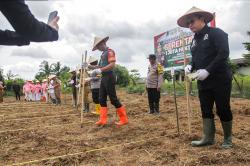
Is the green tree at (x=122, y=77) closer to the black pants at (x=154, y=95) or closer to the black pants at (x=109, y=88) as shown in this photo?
the black pants at (x=154, y=95)

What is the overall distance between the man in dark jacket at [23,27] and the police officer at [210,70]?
7.39 feet

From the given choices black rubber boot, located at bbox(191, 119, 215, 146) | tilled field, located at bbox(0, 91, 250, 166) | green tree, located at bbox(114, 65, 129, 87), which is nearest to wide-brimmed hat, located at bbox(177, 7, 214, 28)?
black rubber boot, located at bbox(191, 119, 215, 146)

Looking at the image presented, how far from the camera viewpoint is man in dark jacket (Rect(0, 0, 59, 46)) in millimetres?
2414

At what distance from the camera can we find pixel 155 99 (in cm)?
943

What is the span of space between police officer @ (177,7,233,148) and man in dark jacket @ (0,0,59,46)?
88.7 inches

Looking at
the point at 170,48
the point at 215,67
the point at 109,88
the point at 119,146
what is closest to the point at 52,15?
the point at 215,67

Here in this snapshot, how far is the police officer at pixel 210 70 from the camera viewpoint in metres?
4.48

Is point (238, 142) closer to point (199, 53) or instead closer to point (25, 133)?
point (199, 53)

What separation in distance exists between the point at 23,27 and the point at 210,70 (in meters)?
2.65

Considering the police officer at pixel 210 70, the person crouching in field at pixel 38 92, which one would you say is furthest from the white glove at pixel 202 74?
the person crouching in field at pixel 38 92

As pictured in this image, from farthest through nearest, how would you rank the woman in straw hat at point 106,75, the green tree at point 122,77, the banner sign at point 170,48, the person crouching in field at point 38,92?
the green tree at point 122,77
the person crouching in field at point 38,92
the banner sign at point 170,48
the woman in straw hat at point 106,75

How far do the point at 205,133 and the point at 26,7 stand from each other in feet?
10.5

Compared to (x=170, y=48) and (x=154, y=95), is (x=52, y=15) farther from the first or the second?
(x=170, y=48)

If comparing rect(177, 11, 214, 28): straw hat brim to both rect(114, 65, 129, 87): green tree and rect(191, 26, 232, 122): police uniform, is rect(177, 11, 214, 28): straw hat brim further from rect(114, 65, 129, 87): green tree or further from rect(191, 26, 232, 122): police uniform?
rect(114, 65, 129, 87): green tree
